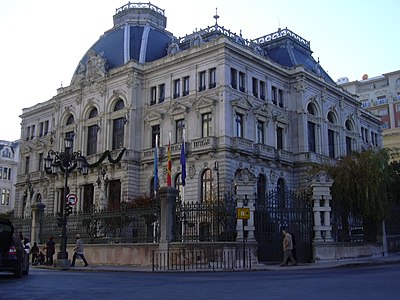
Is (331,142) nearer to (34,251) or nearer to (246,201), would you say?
(246,201)

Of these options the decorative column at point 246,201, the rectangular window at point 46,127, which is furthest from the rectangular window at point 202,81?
the rectangular window at point 46,127

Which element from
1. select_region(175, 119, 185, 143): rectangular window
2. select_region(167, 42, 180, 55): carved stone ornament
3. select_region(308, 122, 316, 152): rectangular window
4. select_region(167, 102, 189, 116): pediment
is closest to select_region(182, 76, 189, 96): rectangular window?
select_region(167, 102, 189, 116): pediment

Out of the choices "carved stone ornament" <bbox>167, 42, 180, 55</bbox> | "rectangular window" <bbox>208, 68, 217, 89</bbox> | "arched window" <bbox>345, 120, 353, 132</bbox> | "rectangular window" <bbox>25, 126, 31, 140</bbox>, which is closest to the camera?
"rectangular window" <bbox>208, 68, 217, 89</bbox>

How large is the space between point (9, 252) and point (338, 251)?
51.4 feet

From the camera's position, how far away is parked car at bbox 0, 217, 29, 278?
46.2ft

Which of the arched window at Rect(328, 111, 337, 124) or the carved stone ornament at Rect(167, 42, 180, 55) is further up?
the carved stone ornament at Rect(167, 42, 180, 55)

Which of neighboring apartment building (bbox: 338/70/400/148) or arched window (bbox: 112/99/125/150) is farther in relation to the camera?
neighboring apartment building (bbox: 338/70/400/148)

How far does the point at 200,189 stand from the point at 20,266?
27.5 meters

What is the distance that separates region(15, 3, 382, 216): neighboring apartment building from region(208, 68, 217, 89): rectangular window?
0.13 m

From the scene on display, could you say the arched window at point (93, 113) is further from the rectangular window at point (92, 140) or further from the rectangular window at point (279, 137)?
the rectangular window at point (279, 137)

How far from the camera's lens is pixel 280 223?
23.5 m

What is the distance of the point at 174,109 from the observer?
148ft

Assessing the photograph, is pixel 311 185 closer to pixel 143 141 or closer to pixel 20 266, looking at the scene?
pixel 20 266

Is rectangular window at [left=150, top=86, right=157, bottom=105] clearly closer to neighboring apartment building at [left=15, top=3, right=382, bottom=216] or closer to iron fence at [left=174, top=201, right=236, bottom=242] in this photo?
neighboring apartment building at [left=15, top=3, right=382, bottom=216]
